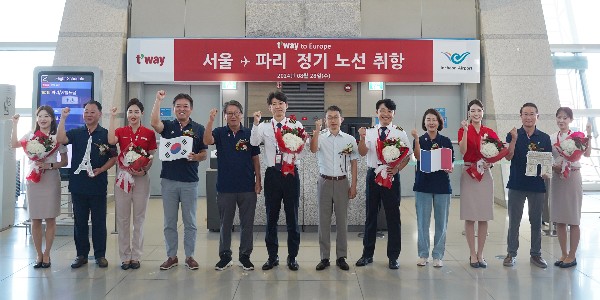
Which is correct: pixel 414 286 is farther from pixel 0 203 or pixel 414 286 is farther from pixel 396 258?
pixel 0 203

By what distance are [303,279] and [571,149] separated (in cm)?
261

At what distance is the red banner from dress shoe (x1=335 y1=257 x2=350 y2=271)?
189 inches

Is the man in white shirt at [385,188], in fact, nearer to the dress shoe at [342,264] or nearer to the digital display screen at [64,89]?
the dress shoe at [342,264]

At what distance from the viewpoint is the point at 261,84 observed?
9.08 metres

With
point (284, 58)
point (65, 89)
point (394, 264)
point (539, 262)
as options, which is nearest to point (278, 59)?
point (284, 58)

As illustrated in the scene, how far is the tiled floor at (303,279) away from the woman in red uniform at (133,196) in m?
0.17

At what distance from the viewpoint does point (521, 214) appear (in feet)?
15.5

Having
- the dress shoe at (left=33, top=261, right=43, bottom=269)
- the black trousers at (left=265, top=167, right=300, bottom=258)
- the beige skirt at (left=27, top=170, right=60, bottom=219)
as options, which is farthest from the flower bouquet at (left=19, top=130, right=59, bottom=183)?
the black trousers at (left=265, top=167, right=300, bottom=258)

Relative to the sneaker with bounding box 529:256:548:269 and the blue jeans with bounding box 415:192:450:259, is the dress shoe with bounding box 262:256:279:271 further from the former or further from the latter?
the sneaker with bounding box 529:256:548:269

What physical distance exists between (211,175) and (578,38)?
7787mm

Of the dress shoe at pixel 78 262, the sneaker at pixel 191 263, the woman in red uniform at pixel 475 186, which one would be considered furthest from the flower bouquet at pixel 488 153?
the dress shoe at pixel 78 262

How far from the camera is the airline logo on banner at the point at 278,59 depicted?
29.1ft

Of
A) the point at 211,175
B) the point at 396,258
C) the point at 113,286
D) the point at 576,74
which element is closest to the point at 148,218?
the point at 211,175

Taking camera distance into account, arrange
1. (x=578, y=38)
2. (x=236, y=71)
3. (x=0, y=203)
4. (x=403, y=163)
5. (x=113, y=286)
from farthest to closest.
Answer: (x=578, y=38)
(x=236, y=71)
(x=0, y=203)
(x=403, y=163)
(x=113, y=286)
